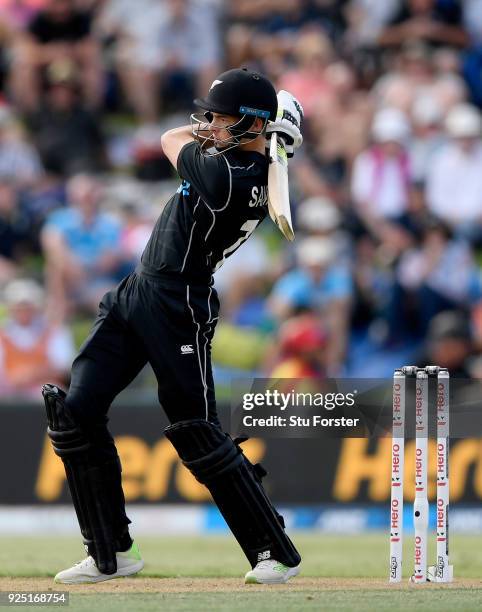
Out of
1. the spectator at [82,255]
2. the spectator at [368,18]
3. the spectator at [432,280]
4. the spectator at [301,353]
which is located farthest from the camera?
the spectator at [368,18]

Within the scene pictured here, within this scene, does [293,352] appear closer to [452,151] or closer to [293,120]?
[452,151]

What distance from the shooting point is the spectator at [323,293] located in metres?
12.2

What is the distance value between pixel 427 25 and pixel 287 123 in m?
9.19

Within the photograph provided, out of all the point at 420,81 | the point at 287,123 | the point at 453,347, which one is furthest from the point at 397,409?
the point at 420,81

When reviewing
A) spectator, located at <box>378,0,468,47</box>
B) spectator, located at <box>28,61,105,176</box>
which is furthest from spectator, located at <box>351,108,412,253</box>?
spectator, located at <box>28,61,105,176</box>

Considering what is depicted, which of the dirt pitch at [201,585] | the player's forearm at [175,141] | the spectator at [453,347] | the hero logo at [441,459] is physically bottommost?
the dirt pitch at [201,585]

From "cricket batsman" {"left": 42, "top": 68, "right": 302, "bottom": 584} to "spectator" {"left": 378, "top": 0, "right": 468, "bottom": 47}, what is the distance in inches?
354

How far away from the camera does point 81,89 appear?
48.0 feet

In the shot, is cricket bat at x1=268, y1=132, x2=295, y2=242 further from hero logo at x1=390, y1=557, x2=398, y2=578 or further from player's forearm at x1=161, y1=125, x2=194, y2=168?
hero logo at x1=390, y1=557, x2=398, y2=578

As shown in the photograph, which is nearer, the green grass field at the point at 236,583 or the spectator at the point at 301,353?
the green grass field at the point at 236,583

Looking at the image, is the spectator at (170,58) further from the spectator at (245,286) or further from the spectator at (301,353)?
the spectator at (301,353)

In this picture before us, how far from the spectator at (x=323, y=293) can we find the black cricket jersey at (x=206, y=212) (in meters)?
5.85

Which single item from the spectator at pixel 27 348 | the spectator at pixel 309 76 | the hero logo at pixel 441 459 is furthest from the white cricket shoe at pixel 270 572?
the spectator at pixel 309 76

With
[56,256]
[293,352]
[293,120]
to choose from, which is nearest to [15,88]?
[56,256]
